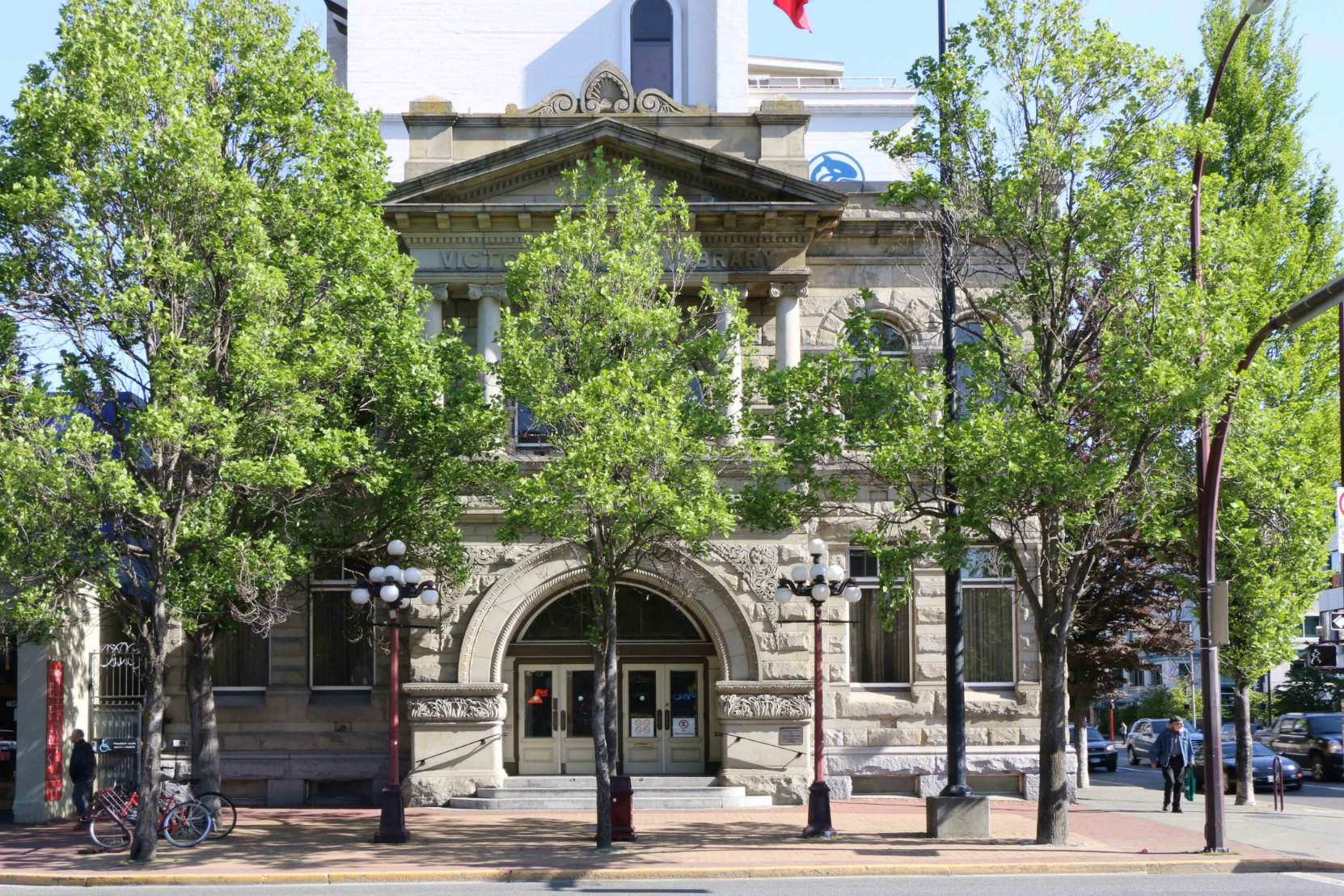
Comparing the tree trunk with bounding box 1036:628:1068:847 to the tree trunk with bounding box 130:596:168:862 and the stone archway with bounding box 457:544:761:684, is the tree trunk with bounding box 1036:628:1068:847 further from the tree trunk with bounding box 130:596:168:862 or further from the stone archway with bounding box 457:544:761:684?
the tree trunk with bounding box 130:596:168:862

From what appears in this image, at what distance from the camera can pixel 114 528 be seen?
730 inches

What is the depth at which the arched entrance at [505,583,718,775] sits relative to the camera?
25.8 meters

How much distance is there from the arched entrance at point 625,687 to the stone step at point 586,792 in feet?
5.75

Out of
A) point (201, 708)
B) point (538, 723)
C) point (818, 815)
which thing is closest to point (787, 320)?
point (538, 723)

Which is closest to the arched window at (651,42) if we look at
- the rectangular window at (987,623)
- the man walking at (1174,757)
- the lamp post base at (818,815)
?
the rectangular window at (987,623)

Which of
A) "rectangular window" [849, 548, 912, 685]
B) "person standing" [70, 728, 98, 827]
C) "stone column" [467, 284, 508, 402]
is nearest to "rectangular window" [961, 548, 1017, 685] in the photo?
"rectangular window" [849, 548, 912, 685]

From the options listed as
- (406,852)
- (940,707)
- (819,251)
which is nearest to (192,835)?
(406,852)

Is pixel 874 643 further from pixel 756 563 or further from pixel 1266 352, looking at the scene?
pixel 1266 352

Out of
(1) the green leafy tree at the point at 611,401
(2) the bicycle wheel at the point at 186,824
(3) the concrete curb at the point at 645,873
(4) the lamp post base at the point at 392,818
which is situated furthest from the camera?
(4) the lamp post base at the point at 392,818

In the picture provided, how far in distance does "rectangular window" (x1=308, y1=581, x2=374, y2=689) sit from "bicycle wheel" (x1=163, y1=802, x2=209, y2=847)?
19.8 ft

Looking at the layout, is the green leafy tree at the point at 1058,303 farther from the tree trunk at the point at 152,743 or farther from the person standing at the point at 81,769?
the person standing at the point at 81,769

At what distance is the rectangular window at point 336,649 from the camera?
25.6m

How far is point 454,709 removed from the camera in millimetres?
23891

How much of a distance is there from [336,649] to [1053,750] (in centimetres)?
1347
